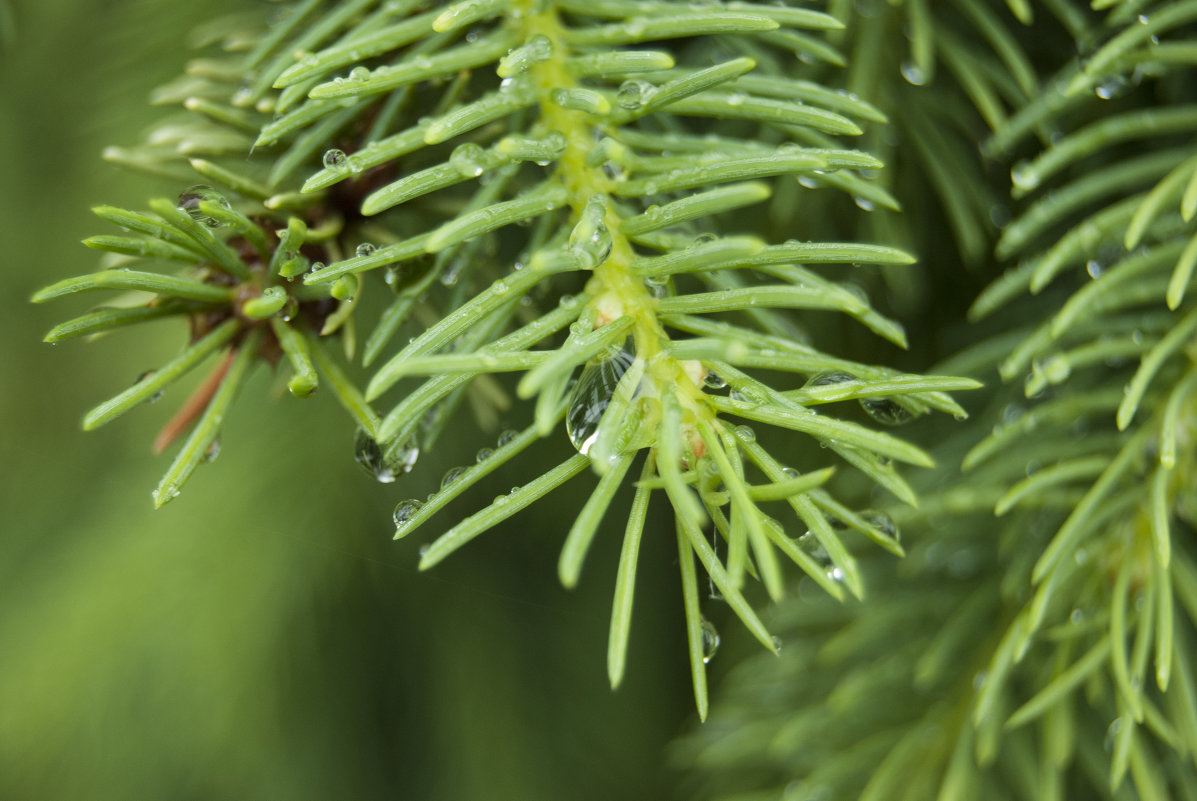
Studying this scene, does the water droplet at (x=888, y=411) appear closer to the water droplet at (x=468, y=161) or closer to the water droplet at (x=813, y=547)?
the water droplet at (x=813, y=547)

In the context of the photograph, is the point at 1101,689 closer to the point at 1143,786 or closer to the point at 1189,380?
the point at 1143,786

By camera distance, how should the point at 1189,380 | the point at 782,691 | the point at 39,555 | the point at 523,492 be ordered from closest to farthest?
the point at 523,492, the point at 1189,380, the point at 782,691, the point at 39,555

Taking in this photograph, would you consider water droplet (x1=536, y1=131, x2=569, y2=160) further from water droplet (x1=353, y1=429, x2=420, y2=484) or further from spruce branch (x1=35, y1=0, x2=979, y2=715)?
water droplet (x1=353, y1=429, x2=420, y2=484)

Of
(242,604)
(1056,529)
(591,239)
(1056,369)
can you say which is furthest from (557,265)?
(242,604)

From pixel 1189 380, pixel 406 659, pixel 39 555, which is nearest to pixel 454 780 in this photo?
pixel 406 659

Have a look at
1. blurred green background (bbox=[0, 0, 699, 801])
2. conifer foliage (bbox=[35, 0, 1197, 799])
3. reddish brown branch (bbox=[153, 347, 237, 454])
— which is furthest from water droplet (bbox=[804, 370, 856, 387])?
blurred green background (bbox=[0, 0, 699, 801])

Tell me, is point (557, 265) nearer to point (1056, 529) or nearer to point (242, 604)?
point (1056, 529)
